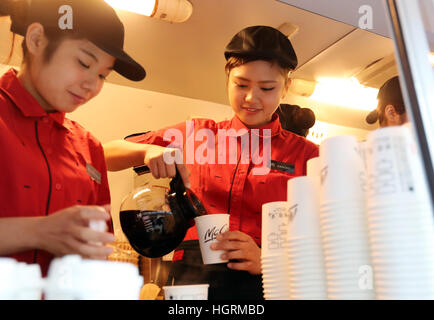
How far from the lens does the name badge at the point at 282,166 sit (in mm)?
1214

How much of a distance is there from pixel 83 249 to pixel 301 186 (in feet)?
1.18

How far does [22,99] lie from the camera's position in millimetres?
914

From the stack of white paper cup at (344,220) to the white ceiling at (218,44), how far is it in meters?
0.81

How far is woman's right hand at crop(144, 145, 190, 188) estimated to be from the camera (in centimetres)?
101

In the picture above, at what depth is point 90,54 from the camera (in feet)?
2.94

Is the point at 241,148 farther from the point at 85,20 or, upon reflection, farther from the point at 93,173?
the point at 85,20

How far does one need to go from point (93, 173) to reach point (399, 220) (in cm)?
83

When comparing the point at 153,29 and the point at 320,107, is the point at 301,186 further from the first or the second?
the point at 153,29

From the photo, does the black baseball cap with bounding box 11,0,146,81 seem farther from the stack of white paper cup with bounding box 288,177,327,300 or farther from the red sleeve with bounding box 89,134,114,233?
the stack of white paper cup with bounding box 288,177,327,300

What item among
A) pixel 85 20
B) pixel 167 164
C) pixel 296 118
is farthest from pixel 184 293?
pixel 296 118

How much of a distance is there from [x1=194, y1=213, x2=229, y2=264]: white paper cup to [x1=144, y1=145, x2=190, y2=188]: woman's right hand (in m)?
0.12

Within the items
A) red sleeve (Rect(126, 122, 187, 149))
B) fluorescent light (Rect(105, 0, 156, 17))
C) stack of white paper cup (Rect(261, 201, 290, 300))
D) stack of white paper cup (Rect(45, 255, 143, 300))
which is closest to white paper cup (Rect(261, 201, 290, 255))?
stack of white paper cup (Rect(261, 201, 290, 300))

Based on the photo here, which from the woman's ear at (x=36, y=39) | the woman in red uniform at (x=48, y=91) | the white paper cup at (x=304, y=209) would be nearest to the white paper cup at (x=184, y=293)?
the white paper cup at (x=304, y=209)
